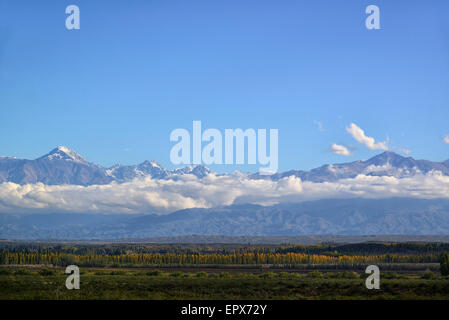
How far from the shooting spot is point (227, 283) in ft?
335

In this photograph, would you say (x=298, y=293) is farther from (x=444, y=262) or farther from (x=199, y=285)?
(x=444, y=262)

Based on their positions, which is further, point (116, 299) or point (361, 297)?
point (361, 297)

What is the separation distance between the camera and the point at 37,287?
92375 millimetres
